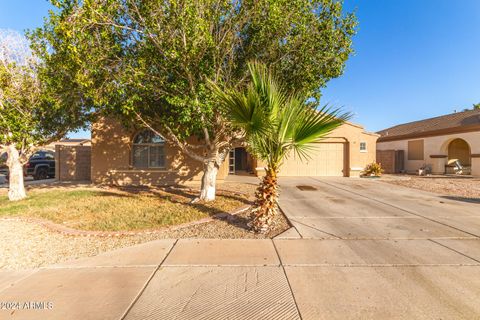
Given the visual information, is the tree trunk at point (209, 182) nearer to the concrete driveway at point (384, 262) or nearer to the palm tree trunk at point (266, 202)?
the concrete driveway at point (384, 262)

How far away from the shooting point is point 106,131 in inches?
463

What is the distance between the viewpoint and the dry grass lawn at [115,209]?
570cm

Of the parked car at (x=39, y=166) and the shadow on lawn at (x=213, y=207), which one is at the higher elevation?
the parked car at (x=39, y=166)

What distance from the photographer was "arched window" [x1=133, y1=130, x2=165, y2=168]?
12.0 meters

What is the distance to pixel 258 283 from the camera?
3139 mm

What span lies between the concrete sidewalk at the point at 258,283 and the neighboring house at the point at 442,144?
17639 millimetres

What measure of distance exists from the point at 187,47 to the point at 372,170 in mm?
14276

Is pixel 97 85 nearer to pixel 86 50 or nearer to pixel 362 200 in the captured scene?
pixel 86 50

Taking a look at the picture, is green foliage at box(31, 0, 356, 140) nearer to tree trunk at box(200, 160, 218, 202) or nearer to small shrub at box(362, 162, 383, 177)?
tree trunk at box(200, 160, 218, 202)

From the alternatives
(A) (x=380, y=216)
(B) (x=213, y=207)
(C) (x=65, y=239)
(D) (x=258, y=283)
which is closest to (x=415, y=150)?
(A) (x=380, y=216)

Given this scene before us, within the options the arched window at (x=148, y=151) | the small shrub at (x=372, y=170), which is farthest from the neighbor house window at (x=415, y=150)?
the arched window at (x=148, y=151)

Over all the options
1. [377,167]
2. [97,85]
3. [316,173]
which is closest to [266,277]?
[97,85]

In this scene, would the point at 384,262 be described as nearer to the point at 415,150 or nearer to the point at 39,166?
the point at 39,166

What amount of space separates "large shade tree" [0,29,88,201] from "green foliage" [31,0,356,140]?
76 cm
